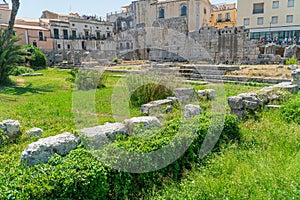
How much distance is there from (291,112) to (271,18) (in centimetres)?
3430

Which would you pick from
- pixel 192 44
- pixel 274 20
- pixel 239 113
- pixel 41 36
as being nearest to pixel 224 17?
pixel 274 20

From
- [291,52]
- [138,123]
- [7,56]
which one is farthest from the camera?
[291,52]

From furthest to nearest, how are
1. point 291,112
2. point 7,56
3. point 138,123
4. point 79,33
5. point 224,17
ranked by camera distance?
point 224,17 < point 79,33 < point 7,56 < point 291,112 < point 138,123

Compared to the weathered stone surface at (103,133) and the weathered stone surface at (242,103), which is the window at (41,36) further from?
the weathered stone surface at (103,133)

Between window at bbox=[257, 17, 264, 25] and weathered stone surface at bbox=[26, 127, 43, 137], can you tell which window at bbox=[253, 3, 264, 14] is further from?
weathered stone surface at bbox=[26, 127, 43, 137]

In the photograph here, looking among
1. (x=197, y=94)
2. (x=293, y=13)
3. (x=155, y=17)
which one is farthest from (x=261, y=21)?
(x=197, y=94)

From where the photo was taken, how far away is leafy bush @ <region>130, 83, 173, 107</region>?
28.3 feet

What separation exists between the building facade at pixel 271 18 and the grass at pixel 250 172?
1258 inches

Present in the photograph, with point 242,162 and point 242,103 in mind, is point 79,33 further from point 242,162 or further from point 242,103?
point 242,162

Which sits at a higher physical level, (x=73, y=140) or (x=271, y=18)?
(x=271, y=18)

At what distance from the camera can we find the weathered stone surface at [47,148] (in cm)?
355

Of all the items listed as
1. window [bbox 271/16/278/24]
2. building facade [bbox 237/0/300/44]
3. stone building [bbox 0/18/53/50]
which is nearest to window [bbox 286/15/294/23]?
building facade [bbox 237/0/300/44]

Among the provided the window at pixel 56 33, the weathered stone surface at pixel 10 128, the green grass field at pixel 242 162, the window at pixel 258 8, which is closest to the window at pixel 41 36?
the window at pixel 56 33

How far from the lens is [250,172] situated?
3.88m
